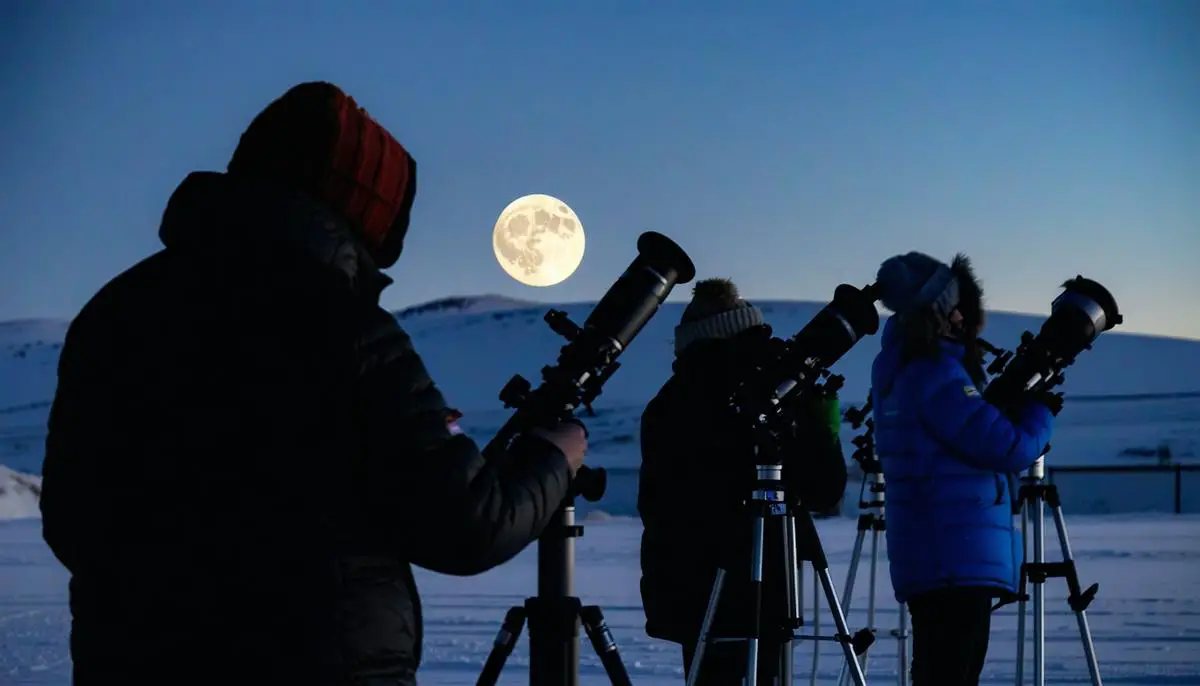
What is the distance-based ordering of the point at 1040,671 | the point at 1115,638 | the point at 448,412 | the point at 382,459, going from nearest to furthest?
1. the point at 382,459
2. the point at 448,412
3. the point at 1040,671
4. the point at 1115,638

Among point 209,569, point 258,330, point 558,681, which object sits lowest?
point 558,681

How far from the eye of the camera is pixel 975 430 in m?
4.52

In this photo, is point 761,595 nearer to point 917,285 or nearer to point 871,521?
point 917,285

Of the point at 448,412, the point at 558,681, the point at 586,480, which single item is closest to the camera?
the point at 448,412

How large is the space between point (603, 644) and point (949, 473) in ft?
5.31

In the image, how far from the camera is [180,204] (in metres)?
2.28

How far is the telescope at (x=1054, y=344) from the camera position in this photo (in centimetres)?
496

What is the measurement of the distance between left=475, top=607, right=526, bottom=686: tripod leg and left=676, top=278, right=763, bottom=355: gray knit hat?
4.93 ft

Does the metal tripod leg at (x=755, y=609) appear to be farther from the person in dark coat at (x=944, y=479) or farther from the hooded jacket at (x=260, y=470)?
the hooded jacket at (x=260, y=470)

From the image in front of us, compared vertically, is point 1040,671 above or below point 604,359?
below

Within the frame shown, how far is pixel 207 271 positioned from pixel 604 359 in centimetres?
110

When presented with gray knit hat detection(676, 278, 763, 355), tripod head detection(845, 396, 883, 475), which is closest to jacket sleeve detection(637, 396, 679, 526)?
gray knit hat detection(676, 278, 763, 355)

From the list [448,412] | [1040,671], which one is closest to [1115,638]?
[1040,671]

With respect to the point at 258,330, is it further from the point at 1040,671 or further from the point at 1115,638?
the point at 1115,638
